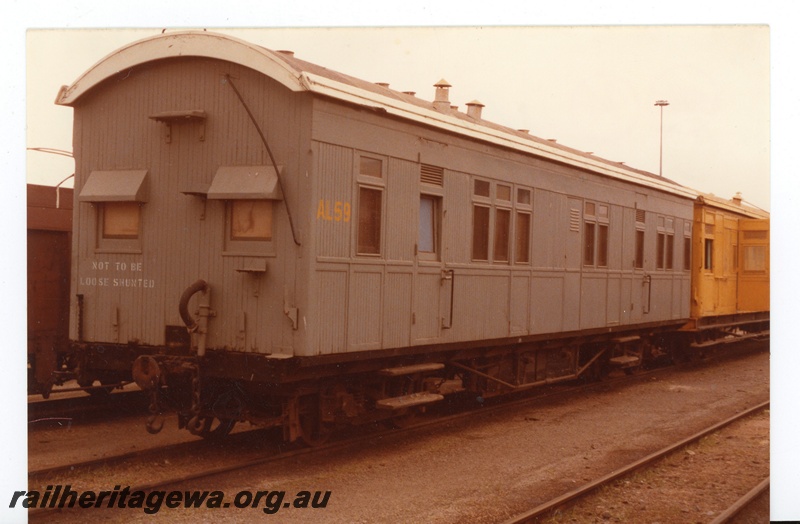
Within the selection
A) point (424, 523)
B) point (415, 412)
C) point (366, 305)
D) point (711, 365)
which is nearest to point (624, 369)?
point (711, 365)

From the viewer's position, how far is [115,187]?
877 cm

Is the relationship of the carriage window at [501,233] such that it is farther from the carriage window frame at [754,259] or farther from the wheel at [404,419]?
the carriage window frame at [754,259]

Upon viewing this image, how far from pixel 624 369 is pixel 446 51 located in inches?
387

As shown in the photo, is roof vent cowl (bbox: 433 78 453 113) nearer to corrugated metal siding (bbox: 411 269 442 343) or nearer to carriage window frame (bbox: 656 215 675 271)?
corrugated metal siding (bbox: 411 269 442 343)

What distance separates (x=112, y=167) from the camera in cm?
891

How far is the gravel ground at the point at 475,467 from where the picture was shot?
7.20 metres

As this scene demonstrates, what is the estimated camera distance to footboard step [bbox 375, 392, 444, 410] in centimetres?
902

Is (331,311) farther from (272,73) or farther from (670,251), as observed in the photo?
(670,251)

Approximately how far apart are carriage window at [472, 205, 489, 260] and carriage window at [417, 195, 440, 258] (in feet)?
2.55

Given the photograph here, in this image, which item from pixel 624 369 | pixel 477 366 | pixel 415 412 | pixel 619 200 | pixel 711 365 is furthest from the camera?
pixel 711 365

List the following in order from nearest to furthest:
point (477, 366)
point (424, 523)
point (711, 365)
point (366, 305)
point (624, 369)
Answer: point (424, 523), point (366, 305), point (477, 366), point (624, 369), point (711, 365)

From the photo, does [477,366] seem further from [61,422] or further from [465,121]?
[61,422]

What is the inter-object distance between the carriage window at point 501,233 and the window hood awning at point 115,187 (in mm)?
4461

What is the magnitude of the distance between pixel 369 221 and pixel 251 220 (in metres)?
1.23
